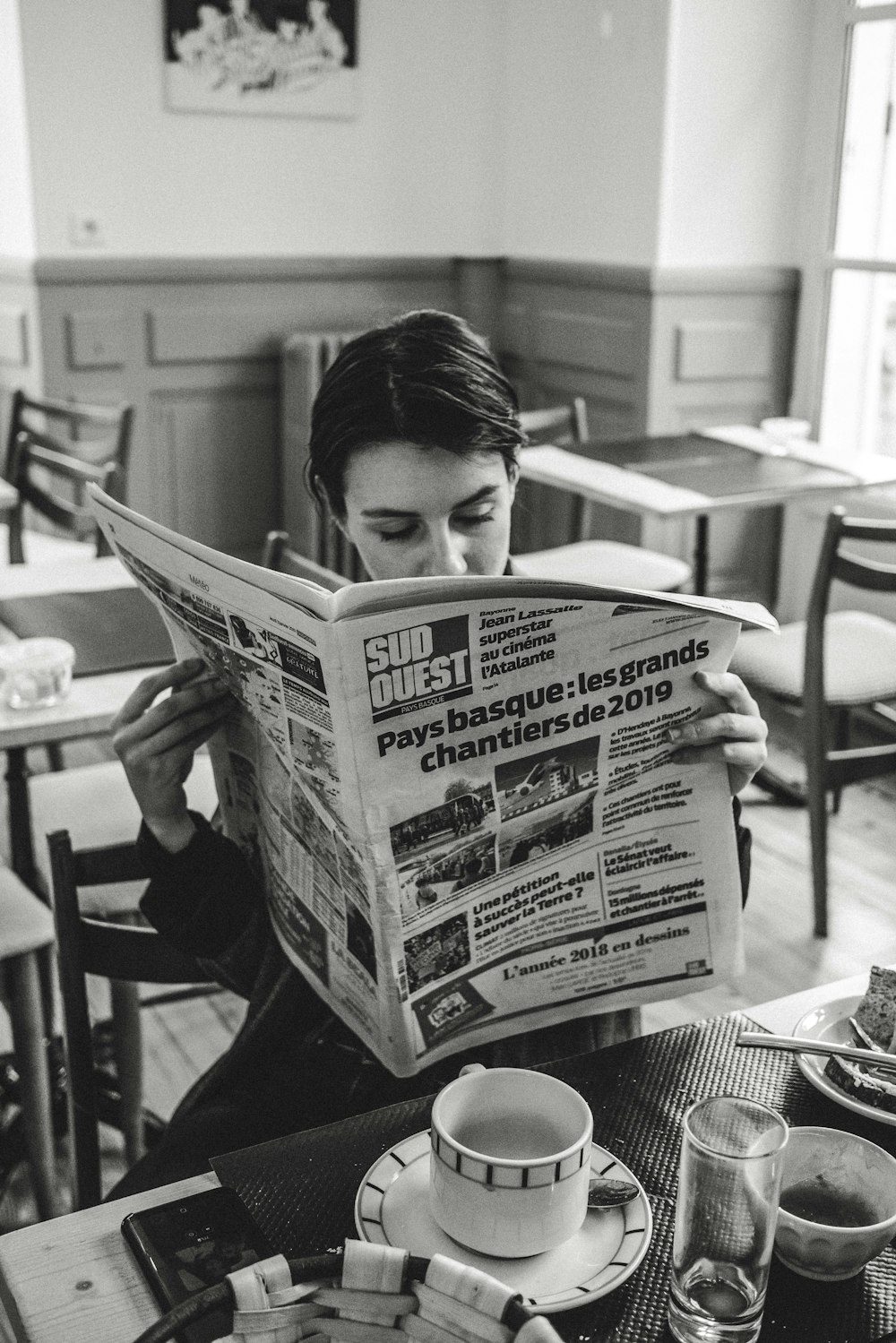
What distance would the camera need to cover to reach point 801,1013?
0.88 meters

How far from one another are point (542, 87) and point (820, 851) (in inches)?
105

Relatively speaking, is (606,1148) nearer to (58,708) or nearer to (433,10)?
(58,708)

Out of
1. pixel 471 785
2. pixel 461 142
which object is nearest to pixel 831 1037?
pixel 471 785

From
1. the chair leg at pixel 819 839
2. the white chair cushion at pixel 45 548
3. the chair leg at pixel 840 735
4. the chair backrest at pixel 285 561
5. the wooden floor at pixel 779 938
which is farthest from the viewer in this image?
the white chair cushion at pixel 45 548

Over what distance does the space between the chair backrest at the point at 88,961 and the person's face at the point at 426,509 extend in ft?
1.02

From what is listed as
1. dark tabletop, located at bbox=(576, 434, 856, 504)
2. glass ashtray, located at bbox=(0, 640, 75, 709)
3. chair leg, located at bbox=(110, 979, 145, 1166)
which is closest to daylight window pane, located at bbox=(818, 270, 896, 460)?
dark tabletop, located at bbox=(576, 434, 856, 504)

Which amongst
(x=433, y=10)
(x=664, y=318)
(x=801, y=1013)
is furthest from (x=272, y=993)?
(x=433, y=10)

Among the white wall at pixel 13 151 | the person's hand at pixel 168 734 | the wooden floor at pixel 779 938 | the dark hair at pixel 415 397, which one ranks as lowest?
the wooden floor at pixel 779 938

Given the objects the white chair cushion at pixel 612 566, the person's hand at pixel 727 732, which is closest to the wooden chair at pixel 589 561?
the white chair cushion at pixel 612 566

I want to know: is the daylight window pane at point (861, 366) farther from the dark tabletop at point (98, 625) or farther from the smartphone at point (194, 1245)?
the smartphone at point (194, 1245)

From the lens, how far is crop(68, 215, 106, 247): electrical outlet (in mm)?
3764

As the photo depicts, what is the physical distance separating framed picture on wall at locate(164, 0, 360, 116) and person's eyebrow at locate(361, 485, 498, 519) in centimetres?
317

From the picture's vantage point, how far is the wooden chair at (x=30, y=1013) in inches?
58.9

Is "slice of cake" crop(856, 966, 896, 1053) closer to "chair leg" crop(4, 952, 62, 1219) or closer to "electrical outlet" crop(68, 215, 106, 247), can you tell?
"chair leg" crop(4, 952, 62, 1219)
